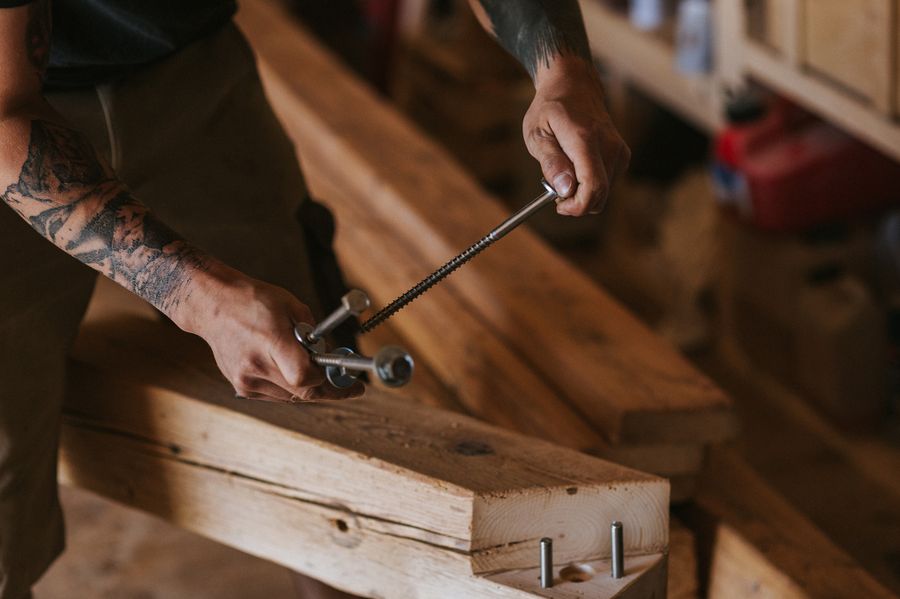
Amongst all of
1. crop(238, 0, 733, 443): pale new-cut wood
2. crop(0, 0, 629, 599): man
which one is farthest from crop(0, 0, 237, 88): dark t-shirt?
crop(238, 0, 733, 443): pale new-cut wood

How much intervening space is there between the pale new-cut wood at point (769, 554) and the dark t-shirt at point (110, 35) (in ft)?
3.12

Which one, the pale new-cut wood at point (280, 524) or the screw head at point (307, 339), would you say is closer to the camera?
the screw head at point (307, 339)

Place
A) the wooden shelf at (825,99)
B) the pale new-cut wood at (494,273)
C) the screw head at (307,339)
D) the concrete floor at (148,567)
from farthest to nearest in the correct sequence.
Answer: the wooden shelf at (825,99), the concrete floor at (148,567), the pale new-cut wood at (494,273), the screw head at (307,339)

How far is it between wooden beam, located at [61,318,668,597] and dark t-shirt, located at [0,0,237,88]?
1.23 ft

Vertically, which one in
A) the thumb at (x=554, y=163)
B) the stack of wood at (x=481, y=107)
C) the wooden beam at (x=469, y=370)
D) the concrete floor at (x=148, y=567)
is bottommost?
the stack of wood at (x=481, y=107)

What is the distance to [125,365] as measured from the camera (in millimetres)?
1435

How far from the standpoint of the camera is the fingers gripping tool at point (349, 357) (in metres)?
0.88

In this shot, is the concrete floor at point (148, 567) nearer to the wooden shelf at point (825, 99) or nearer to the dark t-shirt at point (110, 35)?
the dark t-shirt at point (110, 35)

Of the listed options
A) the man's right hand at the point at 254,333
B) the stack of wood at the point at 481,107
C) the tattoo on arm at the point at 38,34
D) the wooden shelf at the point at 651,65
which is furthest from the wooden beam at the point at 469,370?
the stack of wood at the point at 481,107

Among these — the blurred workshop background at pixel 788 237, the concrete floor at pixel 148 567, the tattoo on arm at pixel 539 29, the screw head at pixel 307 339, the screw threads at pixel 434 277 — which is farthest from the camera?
the blurred workshop background at pixel 788 237

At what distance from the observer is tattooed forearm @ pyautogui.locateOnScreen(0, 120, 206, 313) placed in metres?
1.08

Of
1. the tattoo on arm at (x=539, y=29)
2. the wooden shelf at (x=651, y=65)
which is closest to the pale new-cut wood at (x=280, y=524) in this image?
the tattoo on arm at (x=539, y=29)

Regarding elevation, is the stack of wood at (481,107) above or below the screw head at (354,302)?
below

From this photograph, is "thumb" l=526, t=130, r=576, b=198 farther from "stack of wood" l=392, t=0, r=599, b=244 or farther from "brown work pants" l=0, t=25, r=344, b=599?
"stack of wood" l=392, t=0, r=599, b=244
